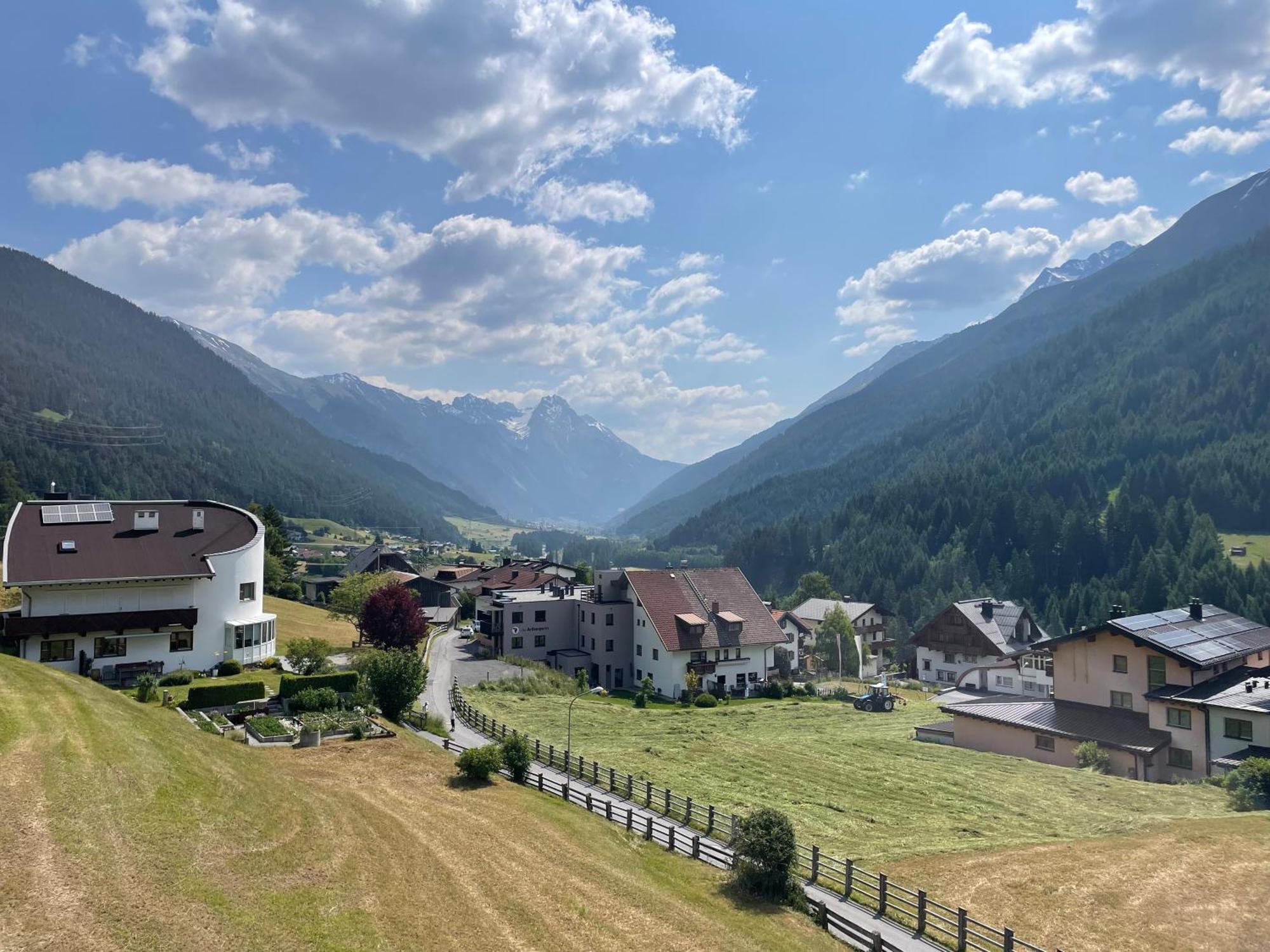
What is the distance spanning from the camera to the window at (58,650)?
154ft

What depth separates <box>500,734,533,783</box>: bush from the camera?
35.2m

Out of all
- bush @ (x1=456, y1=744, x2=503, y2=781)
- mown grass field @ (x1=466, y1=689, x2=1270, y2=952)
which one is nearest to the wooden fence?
mown grass field @ (x1=466, y1=689, x2=1270, y2=952)

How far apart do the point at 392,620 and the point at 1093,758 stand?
5170 centimetres

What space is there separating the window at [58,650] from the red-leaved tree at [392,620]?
21.8 meters

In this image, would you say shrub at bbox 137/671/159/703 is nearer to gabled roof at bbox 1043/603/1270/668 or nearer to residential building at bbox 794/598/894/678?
gabled roof at bbox 1043/603/1270/668

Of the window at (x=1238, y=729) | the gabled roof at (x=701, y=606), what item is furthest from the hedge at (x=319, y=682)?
the window at (x=1238, y=729)

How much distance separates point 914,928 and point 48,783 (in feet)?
78.4

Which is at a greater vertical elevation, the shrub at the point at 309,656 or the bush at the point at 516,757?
the shrub at the point at 309,656

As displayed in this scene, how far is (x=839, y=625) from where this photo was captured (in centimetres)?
9862

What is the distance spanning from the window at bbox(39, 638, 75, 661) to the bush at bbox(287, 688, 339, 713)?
16.4 m

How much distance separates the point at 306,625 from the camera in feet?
278

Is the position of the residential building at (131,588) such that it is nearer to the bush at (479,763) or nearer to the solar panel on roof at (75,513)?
the solar panel on roof at (75,513)

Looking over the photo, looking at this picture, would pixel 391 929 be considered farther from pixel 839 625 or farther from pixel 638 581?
pixel 839 625

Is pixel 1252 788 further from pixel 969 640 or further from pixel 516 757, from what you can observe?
pixel 969 640
